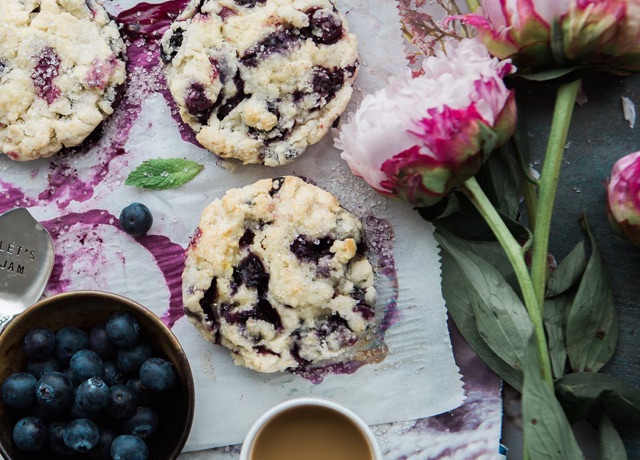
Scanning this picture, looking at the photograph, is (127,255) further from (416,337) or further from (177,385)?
(416,337)

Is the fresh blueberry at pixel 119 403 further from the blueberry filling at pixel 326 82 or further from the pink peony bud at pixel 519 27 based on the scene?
the pink peony bud at pixel 519 27

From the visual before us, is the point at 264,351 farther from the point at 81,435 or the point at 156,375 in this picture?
the point at 81,435

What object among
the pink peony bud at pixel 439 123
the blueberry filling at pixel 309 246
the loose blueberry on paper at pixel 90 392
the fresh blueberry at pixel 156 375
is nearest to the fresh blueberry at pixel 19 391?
the loose blueberry on paper at pixel 90 392

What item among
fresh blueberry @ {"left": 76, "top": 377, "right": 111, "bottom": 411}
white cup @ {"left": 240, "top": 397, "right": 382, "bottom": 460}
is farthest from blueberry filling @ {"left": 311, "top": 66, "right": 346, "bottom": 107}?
fresh blueberry @ {"left": 76, "top": 377, "right": 111, "bottom": 411}

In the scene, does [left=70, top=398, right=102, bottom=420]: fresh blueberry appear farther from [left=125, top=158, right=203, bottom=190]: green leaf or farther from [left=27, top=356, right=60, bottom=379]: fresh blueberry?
[left=125, top=158, right=203, bottom=190]: green leaf

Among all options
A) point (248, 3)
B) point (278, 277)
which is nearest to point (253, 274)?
point (278, 277)

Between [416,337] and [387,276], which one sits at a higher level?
[387,276]

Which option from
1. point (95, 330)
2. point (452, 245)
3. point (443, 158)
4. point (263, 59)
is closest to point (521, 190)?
point (452, 245)
